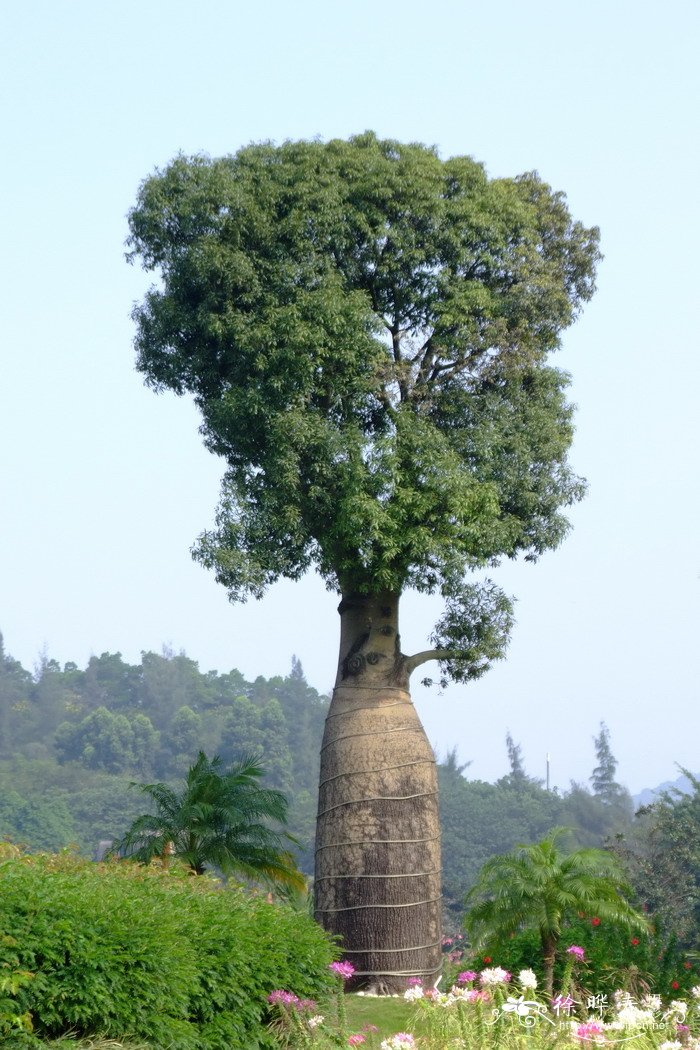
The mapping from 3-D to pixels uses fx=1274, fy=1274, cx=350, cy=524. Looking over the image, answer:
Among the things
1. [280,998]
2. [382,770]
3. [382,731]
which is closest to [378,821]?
[382,770]

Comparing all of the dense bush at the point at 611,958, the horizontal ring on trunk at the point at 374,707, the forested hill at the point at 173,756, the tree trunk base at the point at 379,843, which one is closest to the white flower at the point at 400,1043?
the dense bush at the point at 611,958

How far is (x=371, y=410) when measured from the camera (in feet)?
65.0

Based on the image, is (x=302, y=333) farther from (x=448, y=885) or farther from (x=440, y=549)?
(x=448, y=885)

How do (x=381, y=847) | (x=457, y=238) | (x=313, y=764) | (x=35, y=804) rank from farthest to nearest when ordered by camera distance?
(x=313, y=764) → (x=35, y=804) → (x=457, y=238) → (x=381, y=847)

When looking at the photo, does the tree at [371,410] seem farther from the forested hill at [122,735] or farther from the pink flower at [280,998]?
the forested hill at [122,735]

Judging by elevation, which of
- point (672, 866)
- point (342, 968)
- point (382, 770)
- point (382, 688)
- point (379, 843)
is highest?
point (382, 688)

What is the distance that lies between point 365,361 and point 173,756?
83922mm

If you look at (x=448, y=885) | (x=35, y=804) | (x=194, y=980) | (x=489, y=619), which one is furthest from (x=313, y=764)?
(x=194, y=980)

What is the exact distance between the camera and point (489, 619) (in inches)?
788

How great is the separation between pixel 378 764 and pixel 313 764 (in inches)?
3330

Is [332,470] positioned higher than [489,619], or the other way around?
[332,470]

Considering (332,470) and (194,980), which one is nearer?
(194,980)

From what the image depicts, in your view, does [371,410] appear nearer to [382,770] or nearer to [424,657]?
[424,657]

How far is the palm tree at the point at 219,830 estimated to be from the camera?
711 inches
